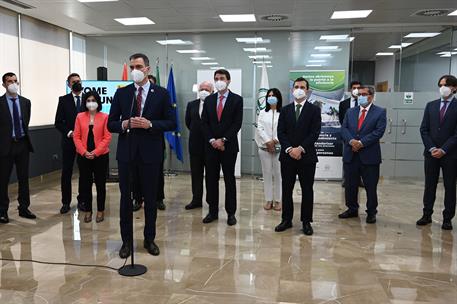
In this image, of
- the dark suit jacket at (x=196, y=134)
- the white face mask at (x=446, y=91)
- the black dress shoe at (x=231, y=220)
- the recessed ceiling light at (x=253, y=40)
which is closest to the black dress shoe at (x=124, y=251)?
the black dress shoe at (x=231, y=220)

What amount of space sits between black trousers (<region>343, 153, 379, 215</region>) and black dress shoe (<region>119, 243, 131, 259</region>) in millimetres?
2787

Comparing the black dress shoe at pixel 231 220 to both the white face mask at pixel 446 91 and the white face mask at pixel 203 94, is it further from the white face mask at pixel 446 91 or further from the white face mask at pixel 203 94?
the white face mask at pixel 446 91

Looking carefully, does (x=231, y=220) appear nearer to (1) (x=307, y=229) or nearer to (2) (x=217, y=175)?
(2) (x=217, y=175)

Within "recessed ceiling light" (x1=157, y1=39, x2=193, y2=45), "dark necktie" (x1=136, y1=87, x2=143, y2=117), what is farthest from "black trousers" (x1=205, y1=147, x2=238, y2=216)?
"recessed ceiling light" (x1=157, y1=39, x2=193, y2=45)

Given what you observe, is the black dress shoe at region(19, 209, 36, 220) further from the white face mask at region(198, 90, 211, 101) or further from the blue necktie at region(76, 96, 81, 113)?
the white face mask at region(198, 90, 211, 101)

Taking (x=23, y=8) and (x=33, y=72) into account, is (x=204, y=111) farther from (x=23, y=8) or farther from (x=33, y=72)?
(x=33, y=72)

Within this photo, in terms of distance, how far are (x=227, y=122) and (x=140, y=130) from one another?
131cm

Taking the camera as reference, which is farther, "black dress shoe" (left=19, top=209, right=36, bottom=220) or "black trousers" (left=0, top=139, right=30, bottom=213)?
A: "black dress shoe" (left=19, top=209, right=36, bottom=220)

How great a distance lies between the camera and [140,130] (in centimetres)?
345

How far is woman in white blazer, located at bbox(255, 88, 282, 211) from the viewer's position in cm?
518

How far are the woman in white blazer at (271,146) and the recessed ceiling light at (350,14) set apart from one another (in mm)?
2289

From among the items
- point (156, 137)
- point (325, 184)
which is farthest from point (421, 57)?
point (156, 137)

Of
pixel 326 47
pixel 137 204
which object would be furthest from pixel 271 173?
pixel 326 47

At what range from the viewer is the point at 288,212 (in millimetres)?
4438
